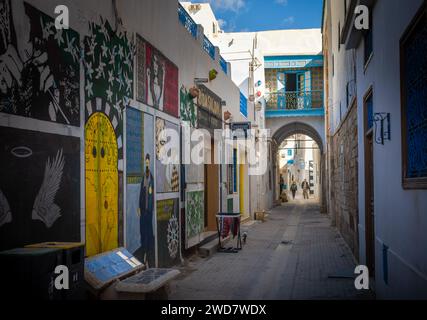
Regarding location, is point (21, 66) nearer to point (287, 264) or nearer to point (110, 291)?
point (110, 291)

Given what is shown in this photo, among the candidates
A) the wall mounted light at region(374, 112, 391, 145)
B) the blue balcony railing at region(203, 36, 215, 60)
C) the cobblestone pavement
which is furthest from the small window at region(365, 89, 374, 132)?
the blue balcony railing at region(203, 36, 215, 60)

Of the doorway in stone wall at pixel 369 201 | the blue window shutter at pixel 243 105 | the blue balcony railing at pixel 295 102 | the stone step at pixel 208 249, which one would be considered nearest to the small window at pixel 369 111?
the doorway in stone wall at pixel 369 201

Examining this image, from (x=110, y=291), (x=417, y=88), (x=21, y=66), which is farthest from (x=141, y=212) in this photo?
(x=417, y=88)

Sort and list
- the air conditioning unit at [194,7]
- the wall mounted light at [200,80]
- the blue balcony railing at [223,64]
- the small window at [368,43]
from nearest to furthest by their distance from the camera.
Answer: the small window at [368,43]
the wall mounted light at [200,80]
the blue balcony railing at [223,64]
the air conditioning unit at [194,7]

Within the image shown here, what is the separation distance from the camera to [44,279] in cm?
361

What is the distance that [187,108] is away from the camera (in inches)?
391

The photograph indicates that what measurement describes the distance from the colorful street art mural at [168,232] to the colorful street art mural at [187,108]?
5.79 ft

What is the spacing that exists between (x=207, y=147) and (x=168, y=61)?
147 inches

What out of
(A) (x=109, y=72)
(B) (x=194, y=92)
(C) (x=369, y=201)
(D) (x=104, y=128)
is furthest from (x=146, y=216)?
(B) (x=194, y=92)

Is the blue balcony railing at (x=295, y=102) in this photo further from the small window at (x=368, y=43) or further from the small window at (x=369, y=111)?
the small window at (x=368, y=43)

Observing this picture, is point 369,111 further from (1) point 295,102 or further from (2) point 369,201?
(1) point 295,102

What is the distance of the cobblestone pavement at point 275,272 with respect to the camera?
22.4ft

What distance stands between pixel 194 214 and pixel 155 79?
143 inches

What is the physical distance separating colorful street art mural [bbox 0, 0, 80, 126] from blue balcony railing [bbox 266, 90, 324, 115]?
2061cm
